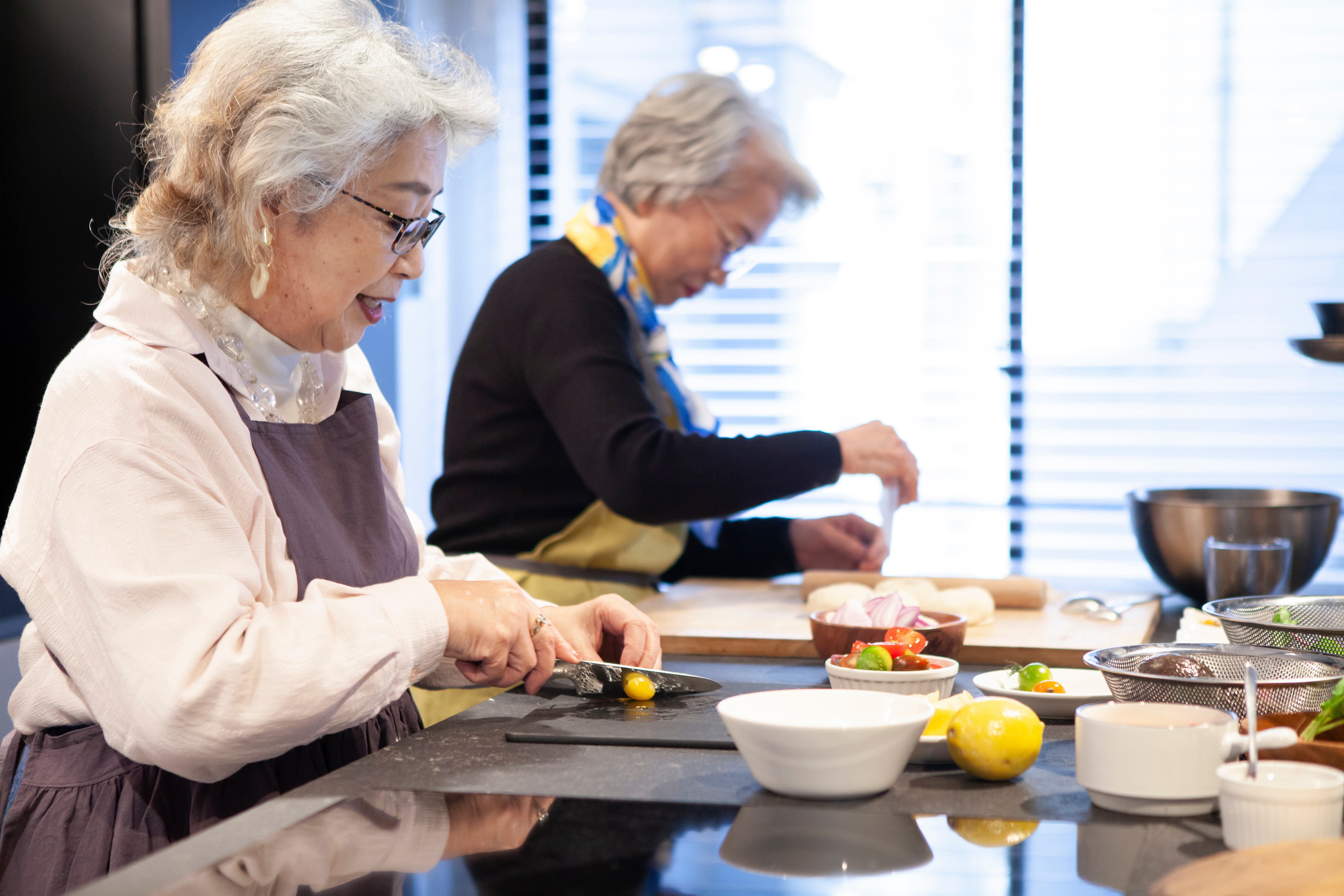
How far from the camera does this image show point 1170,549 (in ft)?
6.22

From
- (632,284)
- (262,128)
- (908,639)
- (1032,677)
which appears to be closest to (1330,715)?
(1032,677)

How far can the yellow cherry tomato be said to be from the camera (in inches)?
48.5

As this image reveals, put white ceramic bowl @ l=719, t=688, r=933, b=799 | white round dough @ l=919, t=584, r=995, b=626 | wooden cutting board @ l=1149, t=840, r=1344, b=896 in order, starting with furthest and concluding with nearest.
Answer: white round dough @ l=919, t=584, r=995, b=626, white ceramic bowl @ l=719, t=688, r=933, b=799, wooden cutting board @ l=1149, t=840, r=1344, b=896

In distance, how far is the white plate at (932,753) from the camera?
38.0 inches

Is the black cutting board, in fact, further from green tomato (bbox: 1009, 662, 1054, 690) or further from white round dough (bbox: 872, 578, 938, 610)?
white round dough (bbox: 872, 578, 938, 610)

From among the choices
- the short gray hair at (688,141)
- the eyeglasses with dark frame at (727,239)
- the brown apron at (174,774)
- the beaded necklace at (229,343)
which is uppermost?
the short gray hair at (688,141)

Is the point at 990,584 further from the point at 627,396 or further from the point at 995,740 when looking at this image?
the point at 995,740

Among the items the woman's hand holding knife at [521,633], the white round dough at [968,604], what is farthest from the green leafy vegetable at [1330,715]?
the white round dough at [968,604]

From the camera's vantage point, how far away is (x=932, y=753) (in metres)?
0.98

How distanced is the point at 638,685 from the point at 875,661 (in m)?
0.25

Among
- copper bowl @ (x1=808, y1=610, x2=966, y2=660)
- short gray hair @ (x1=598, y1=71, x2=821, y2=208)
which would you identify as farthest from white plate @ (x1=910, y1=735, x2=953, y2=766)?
short gray hair @ (x1=598, y1=71, x2=821, y2=208)

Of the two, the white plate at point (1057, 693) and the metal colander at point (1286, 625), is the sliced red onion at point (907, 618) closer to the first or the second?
the white plate at point (1057, 693)

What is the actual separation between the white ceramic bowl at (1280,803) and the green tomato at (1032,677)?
39 cm

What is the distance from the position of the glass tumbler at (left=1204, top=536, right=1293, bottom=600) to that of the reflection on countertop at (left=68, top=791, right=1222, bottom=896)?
0.96m
